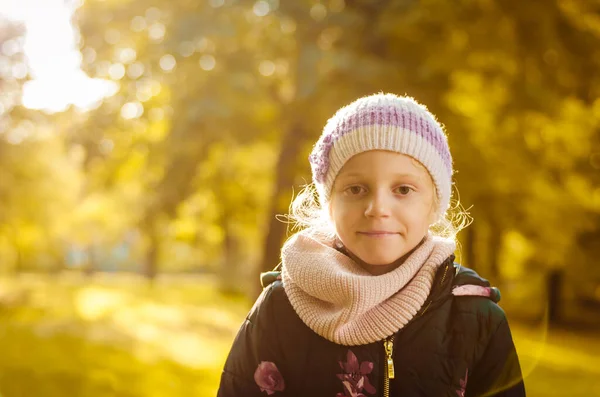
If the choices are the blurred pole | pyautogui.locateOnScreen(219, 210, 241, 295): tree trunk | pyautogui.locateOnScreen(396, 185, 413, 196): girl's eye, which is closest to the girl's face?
pyautogui.locateOnScreen(396, 185, 413, 196): girl's eye

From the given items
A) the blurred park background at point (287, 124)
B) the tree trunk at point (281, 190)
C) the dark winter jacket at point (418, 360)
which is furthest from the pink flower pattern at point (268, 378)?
the tree trunk at point (281, 190)

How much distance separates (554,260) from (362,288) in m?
12.7

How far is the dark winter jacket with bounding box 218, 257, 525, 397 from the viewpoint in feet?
6.24

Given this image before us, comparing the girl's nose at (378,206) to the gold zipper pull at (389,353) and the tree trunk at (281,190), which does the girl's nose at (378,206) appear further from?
the tree trunk at (281,190)

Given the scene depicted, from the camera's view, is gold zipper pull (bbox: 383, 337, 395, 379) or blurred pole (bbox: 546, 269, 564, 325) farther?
blurred pole (bbox: 546, 269, 564, 325)

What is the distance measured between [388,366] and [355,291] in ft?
0.82

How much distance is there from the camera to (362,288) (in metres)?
1.93

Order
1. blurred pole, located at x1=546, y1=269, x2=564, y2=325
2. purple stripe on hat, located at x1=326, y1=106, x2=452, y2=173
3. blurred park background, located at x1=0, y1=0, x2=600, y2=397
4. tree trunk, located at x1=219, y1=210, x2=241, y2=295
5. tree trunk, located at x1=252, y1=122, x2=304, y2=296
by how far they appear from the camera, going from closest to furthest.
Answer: purple stripe on hat, located at x1=326, y1=106, x2=452, y2=173 → blurred park background, located at x1=0, y1=0, x2=600, y2=397 → tree trunk, located at x1=252, y1=122, x2=304, y2=296 → blurred pole, located at x1=546, y1=269, x2=564, y2=325 → tree trunk, located at x1=219, y1=210, x2=241, y2=295

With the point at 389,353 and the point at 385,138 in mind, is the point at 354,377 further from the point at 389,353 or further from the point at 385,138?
the point at 385,138

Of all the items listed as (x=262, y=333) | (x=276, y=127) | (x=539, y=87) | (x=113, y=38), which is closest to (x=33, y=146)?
(x=113, y=38)

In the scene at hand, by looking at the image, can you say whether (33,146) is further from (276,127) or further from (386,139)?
(386,139)

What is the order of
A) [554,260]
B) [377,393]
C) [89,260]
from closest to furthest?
1. [377,393]
2. [554,260]
3. [89,260]

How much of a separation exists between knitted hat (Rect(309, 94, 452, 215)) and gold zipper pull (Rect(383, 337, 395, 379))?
506 millimetres

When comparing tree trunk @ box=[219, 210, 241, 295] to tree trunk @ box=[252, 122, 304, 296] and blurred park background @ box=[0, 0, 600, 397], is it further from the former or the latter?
tree trunk @ box=[252, 122, 304, 296]
